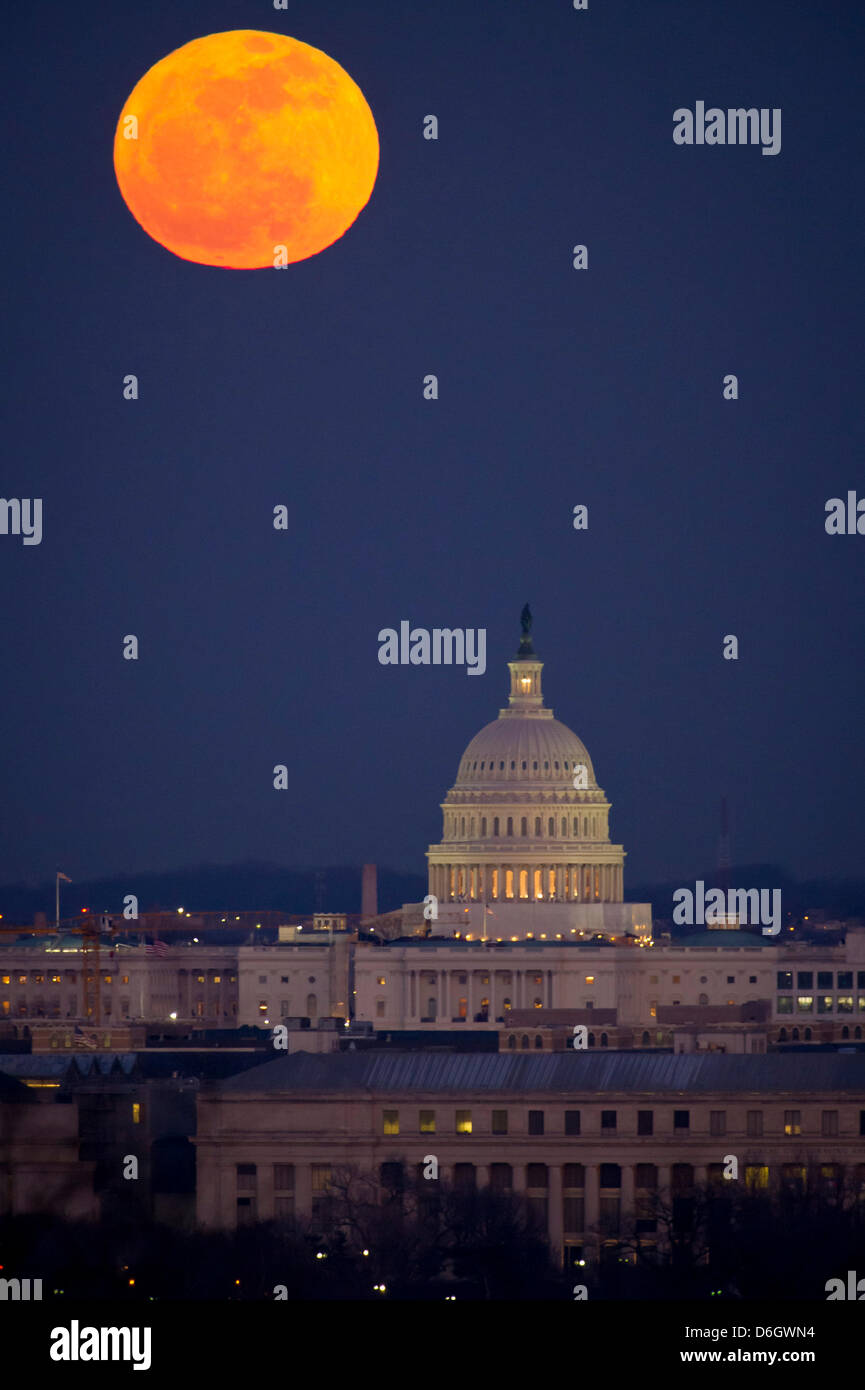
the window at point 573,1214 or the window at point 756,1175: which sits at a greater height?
the window at point 756,1175

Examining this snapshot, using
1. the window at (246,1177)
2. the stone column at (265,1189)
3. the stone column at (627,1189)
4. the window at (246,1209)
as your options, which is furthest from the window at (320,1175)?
the stone column at (627,1189)

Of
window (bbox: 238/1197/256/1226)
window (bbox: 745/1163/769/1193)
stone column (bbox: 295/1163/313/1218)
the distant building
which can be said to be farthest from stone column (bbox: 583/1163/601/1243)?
window (bbox: 238/1197/256/1226)

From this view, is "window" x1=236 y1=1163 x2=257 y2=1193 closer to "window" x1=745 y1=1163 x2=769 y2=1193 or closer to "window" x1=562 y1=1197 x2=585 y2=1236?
"window" x1=562 y1=1197 x2=585 y2=1236

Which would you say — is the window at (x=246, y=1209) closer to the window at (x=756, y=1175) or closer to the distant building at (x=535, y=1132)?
the distant building at (x=535, y=1132)

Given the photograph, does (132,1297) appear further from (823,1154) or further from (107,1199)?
(823,1154)

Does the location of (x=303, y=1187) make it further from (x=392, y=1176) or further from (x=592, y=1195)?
(x=592, y=1195)

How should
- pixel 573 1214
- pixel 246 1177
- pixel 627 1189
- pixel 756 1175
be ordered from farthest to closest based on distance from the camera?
pixel 246 1177, pixel 627 1189, pixel 573 1214, pixel 756 1175

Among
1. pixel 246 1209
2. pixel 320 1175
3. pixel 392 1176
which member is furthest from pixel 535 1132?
pixel 246 1209

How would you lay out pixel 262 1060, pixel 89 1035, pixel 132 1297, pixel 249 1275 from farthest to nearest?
pixel 89 1035 < pixel 262 1060 < pixel 249 1275 < pixel 132 1297

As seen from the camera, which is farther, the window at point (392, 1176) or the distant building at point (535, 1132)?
the distant building at point (535, 1132)
